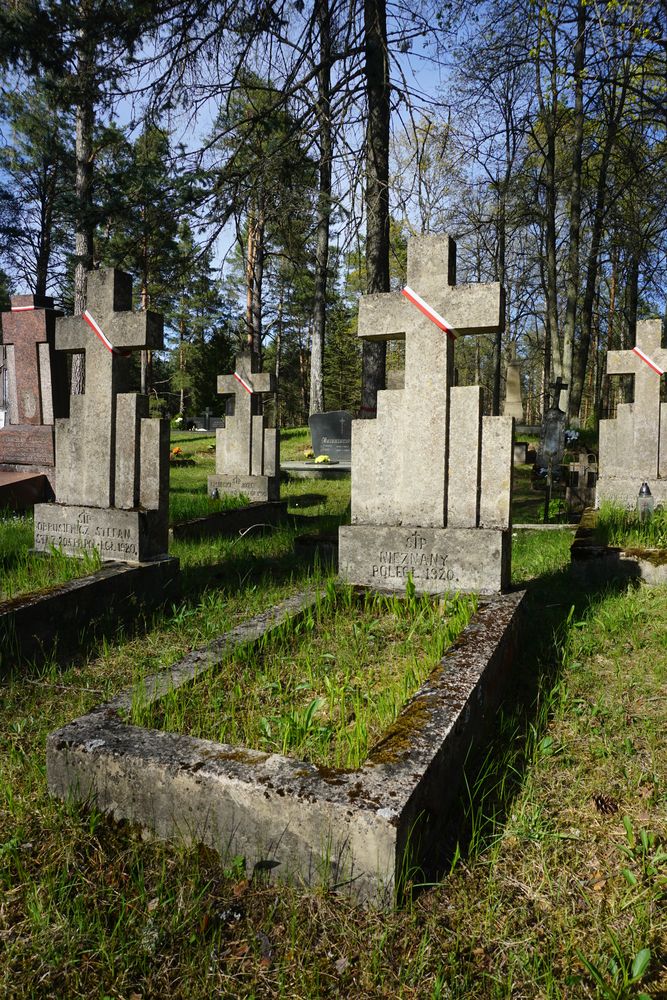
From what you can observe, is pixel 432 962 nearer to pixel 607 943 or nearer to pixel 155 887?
pixel 607 943

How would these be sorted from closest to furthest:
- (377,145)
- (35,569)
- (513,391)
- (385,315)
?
(385,315)
(35,569)
(377,145)
(513,391)

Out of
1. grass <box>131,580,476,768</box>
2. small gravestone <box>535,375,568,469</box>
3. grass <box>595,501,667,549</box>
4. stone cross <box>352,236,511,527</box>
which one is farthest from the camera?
small gravestone <box>535,375,568,469</box>

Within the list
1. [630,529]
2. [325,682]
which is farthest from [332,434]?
[325,682]

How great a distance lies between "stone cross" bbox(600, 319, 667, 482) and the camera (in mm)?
7535

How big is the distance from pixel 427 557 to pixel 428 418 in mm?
861

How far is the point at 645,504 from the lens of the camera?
6.51 metres

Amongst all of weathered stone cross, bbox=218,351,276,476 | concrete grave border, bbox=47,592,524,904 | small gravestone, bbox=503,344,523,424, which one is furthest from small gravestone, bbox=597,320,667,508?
small gravestone, bbox=503,344,523,424

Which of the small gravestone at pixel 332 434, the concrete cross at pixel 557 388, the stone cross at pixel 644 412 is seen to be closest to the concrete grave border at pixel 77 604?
the stone cross at pixel 644 412

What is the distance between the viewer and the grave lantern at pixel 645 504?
248 inches

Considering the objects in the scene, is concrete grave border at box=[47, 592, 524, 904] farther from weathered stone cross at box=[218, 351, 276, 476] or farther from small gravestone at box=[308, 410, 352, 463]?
small gravestone at box=[308, 410, 352, 463]

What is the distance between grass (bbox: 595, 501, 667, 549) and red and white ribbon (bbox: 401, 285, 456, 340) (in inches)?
93.8

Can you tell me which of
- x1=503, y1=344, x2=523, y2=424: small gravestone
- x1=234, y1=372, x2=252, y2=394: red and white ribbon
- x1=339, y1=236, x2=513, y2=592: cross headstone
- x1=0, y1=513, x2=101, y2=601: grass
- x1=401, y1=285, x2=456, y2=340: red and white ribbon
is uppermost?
x1=503, y1=344, x2=523, y2=424: small gravestone

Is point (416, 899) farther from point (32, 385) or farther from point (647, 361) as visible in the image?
point (32, 385)

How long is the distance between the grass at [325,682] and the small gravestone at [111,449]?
1.77 metres
